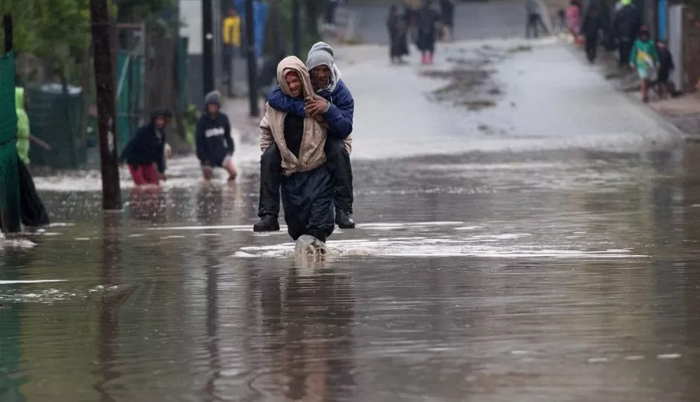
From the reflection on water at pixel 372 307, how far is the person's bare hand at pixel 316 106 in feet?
3.62

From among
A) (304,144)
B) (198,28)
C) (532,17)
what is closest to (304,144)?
(304,144)

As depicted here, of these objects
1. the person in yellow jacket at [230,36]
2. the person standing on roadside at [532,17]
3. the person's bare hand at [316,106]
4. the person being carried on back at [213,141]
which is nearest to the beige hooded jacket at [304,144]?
the person's bare hand at [316,106]

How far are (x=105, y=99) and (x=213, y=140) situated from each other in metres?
5.89

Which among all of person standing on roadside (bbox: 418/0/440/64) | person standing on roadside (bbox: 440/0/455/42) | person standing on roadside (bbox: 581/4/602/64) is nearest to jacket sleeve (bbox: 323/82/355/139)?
person standing on roadside (bbox: 581/4/602/64)

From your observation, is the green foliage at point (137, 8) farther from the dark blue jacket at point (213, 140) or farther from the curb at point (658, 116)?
the curb at point (658, 116)

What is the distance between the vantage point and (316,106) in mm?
13602

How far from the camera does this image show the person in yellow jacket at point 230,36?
50.9 m

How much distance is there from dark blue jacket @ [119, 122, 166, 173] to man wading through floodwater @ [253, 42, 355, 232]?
11.7m

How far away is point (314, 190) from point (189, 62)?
3340 centimetres

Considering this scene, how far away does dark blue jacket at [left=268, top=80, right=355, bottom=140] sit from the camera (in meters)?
13.7

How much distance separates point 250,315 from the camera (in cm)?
1061

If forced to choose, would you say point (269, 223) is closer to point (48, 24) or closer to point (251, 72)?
point (48, 24)

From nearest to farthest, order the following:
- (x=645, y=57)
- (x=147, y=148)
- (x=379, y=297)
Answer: (x=379, y=297)
(x=147, y=148)
(x=645, y=57)

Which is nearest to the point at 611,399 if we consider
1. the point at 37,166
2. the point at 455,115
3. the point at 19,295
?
the point at 19,295
